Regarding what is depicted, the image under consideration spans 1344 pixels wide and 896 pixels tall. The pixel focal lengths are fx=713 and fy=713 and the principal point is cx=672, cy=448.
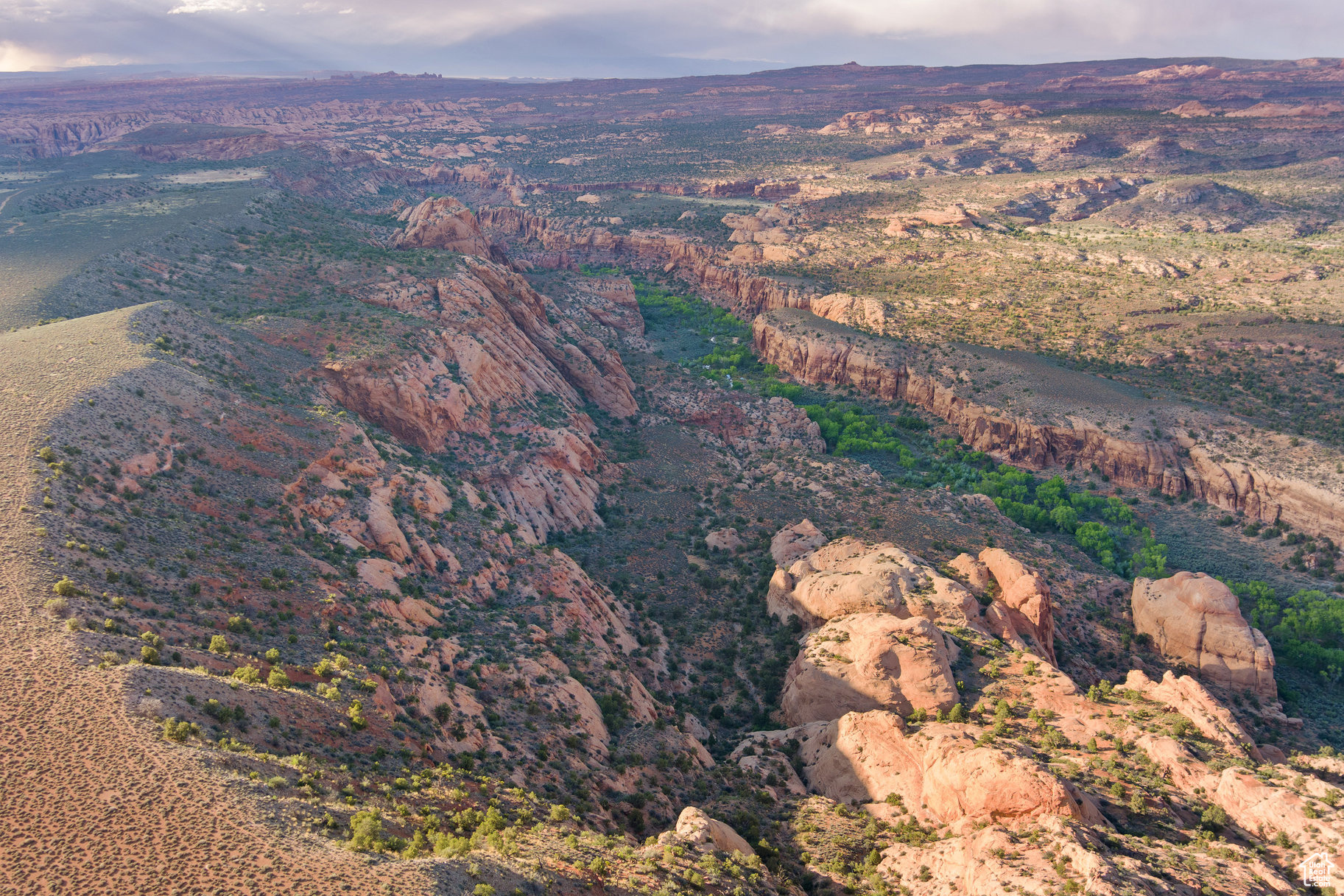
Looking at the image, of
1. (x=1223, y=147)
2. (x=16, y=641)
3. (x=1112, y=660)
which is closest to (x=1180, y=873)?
(x=1112, y=660)

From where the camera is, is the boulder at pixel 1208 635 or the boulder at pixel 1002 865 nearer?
the boulder at pixel 1002 865

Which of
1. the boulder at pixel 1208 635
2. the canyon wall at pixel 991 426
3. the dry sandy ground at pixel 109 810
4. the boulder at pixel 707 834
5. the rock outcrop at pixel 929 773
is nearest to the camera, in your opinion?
the dry sandy ground at pixel 109 810

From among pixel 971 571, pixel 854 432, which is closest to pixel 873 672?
pixel 971 571

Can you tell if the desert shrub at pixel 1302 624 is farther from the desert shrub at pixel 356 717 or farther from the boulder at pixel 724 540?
the desert shrub at pixel 356 717

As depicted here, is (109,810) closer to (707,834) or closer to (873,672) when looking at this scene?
(707,834)

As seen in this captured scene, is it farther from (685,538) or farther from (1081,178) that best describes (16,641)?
(1081,178)

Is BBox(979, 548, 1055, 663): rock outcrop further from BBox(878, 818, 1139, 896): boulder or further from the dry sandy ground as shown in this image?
the dry sandy ground

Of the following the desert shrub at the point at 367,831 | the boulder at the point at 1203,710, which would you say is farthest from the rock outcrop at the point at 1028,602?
the desert shrub at the point at 367,831
